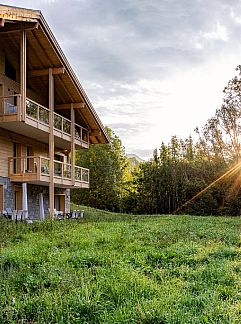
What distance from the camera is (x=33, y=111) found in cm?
1611

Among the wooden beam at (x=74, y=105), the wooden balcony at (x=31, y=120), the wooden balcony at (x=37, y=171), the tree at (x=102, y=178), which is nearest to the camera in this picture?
the wooden balcony at (x=31, y=120)

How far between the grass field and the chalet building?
760 centimetres

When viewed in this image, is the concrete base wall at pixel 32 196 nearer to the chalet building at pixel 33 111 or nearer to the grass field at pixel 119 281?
the chalet building at pixel 33 111

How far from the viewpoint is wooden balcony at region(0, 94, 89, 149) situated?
15.0 meters

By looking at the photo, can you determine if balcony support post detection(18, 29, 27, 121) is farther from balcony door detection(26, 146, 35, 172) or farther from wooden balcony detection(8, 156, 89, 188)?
balcony door detection(26, 146, 35, 172)

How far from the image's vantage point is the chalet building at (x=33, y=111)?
15070mm

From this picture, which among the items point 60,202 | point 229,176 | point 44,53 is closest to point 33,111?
point 44,53

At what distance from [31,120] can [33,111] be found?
0.49 meters

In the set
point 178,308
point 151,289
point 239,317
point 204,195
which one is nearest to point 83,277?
point 151,289

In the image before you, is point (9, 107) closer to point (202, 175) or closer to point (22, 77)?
point (22, 77)

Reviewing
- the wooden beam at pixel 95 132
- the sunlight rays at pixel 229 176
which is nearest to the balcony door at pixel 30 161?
the wooden beam at pixel 95 132

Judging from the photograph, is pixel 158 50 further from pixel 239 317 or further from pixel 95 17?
pixel 239 317

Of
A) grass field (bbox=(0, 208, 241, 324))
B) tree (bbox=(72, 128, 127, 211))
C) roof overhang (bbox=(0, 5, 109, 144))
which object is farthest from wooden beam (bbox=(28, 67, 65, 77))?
tree (bbox=(72, 128, 127, 211))

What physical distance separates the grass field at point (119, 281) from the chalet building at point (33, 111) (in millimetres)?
7602
